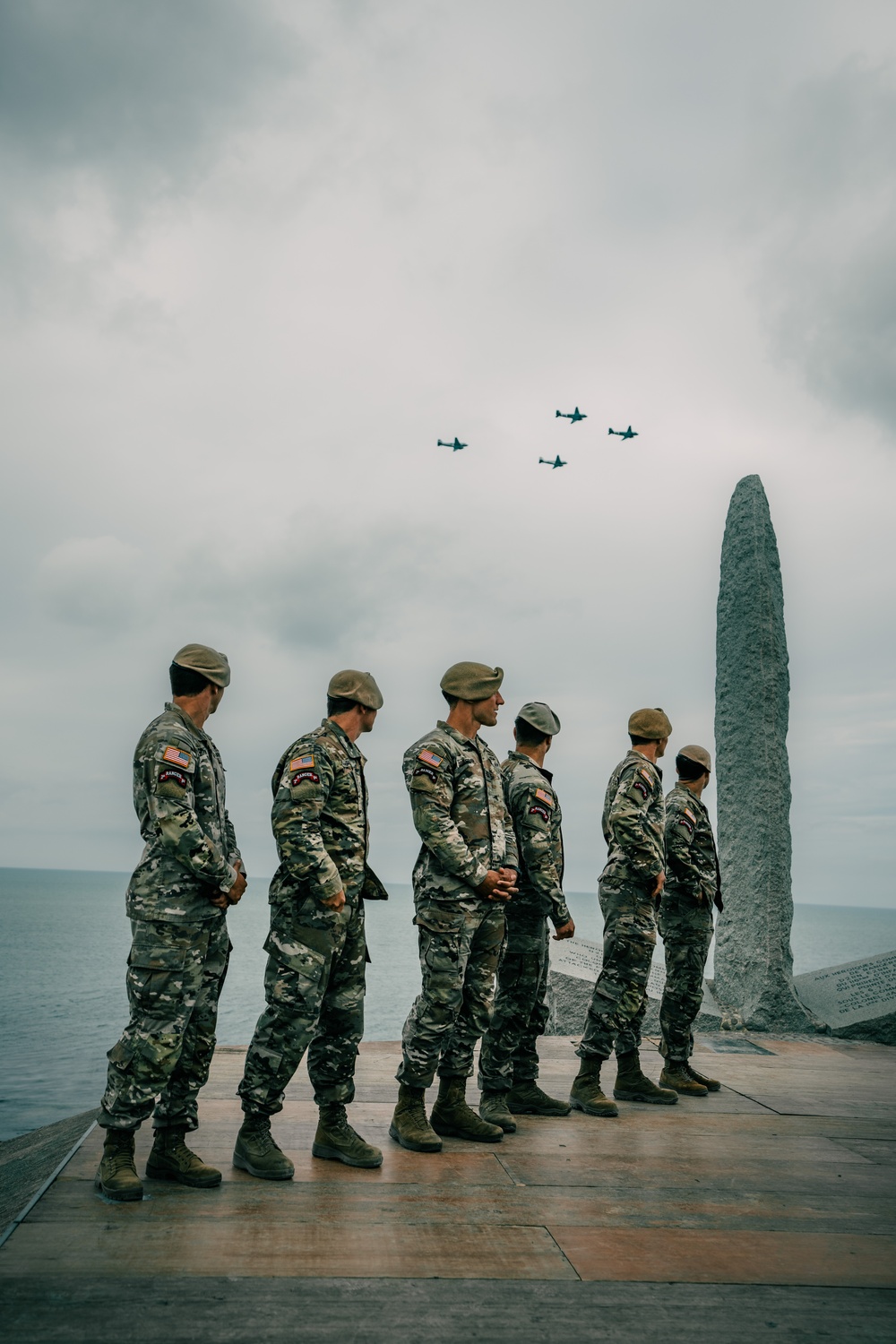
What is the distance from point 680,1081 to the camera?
562 cm

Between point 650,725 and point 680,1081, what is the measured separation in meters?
2.07

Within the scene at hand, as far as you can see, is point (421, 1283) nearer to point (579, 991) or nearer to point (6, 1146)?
point (6, 1146)

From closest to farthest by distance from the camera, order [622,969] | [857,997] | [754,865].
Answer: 1. [622,969]
2. [857,997]
3. [754,865]

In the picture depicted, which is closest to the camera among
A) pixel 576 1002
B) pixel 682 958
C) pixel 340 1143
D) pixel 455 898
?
pixel 340 1143

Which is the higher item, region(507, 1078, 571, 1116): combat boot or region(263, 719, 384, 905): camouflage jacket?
region(263, 719, 384, 905): camouflage jacket

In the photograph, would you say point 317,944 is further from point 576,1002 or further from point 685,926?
point 576,1002

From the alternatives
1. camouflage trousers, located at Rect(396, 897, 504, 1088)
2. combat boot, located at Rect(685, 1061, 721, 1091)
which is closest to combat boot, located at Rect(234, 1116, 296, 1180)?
camouflage trousers, located at Rect(396, 897, 504, 1088)

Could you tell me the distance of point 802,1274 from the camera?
3.01 m

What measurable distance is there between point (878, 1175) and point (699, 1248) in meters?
1.40

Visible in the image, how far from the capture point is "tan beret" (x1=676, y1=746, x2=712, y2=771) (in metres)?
5.83

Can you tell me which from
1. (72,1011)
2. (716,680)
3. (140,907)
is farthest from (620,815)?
(72,1011)

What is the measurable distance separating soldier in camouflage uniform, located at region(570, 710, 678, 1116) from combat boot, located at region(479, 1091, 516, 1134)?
21.5 inches

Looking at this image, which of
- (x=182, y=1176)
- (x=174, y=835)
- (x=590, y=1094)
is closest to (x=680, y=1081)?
(x=590, y=1094)

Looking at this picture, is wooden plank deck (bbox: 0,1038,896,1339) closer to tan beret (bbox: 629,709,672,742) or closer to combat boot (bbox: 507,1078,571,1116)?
combat boot (bbox: 507,1078,571,1116)
